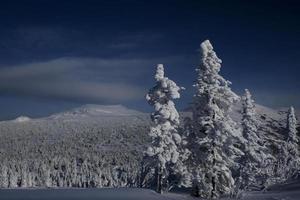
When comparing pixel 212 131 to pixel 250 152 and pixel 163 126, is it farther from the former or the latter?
pixel 250 152

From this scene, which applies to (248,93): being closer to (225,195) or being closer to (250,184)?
(250,184)

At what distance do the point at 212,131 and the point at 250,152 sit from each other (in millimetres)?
28568

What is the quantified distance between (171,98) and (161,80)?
7.98 ft

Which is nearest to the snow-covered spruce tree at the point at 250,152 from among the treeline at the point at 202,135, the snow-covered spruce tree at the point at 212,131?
the treeline at the point at 202,135

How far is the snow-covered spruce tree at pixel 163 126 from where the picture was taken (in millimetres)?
58344

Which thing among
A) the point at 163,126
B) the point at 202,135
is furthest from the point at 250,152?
the point at 202,135

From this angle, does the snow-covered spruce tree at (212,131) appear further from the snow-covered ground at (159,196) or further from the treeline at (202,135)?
the snow-covered ground at (159,196)

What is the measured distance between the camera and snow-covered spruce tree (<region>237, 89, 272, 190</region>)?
7550cm

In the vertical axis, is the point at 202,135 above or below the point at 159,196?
above

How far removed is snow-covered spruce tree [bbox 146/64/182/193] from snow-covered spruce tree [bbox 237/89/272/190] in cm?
1927

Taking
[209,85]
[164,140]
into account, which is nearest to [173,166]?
[164,140]

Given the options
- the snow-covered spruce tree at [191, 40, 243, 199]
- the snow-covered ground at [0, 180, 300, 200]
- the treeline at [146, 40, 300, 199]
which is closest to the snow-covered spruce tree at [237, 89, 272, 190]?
the snow-covered ground at [0, 180, 300, 200]

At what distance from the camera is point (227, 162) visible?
50.2m

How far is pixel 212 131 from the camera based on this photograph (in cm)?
4919
